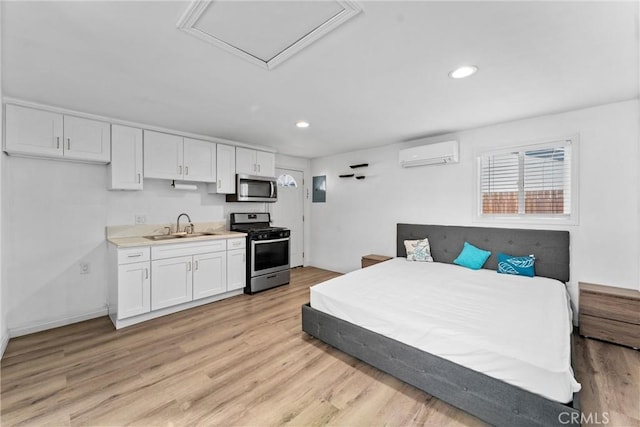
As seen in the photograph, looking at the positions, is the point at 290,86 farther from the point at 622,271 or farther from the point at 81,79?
the point at 622,271

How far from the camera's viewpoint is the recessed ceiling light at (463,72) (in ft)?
6.79

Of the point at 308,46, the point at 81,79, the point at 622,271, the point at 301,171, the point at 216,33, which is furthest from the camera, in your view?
the point at 301,171

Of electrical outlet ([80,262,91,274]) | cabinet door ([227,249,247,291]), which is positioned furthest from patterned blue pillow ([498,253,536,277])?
electrical outlet ([80,262,91,274])

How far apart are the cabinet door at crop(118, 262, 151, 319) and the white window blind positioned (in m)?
4.33

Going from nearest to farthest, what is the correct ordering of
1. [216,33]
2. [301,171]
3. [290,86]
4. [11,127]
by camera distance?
[216,33]
[290,86]
[11,127]
[301,171]

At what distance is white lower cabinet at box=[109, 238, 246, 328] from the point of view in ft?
9.90

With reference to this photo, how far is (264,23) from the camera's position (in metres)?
1.55

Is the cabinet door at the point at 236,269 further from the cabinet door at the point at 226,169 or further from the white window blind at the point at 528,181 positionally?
the white window blind at the point at 528,181

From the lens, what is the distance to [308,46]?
5.79ft

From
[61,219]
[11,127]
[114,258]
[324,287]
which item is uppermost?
[11,127]

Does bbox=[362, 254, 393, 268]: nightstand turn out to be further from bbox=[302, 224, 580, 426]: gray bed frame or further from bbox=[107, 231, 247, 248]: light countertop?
bbox=[107, 231, 247, 248]: light countertop

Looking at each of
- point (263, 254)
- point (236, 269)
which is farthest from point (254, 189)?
point (236, 269)

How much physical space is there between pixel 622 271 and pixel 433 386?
255cm

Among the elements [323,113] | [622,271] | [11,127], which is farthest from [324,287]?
[11,127]
